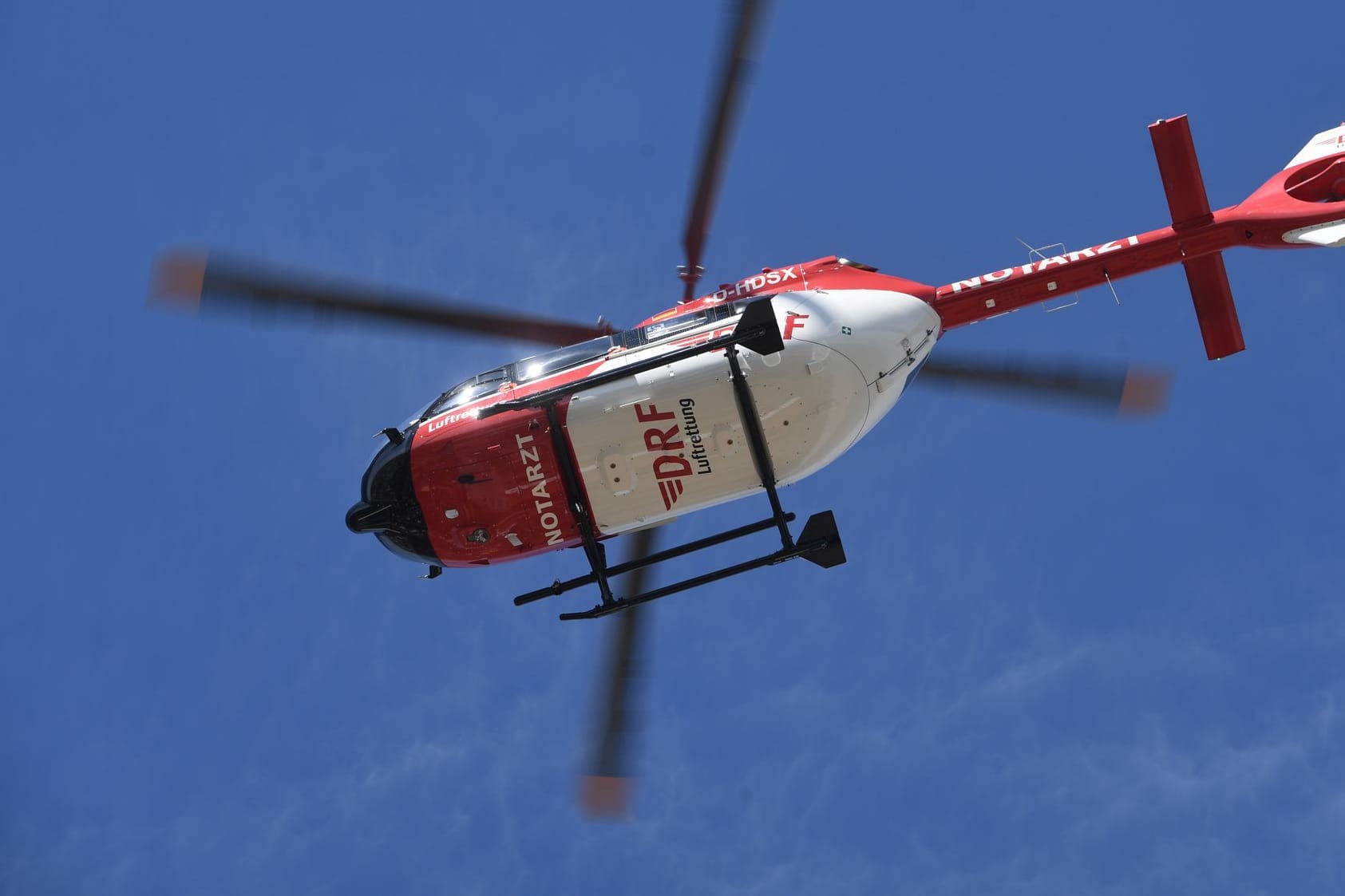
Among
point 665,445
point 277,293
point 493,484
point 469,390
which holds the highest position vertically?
point 277,293

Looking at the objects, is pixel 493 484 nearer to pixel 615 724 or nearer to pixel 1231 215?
pixel 615 724

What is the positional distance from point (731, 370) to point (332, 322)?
454 cm

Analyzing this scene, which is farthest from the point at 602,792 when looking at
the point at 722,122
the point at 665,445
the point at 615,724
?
the point at 722,122

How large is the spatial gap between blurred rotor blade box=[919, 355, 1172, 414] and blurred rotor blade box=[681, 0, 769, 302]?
150 inches

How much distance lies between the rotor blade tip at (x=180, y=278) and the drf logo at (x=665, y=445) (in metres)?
5.03

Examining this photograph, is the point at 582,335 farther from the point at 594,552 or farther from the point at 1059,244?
the point at 1059,244

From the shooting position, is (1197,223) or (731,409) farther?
(1197,223)

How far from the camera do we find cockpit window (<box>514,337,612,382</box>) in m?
16.5

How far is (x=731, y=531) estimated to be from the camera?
16.1m

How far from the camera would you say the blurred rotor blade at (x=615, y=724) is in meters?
17.4

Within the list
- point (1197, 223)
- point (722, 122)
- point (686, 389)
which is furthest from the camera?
point (1197, 223)

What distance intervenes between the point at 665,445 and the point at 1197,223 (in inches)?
290

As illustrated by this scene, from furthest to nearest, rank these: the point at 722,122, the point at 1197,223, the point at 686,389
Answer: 1. the point at 1197,223
2. the point at 686,389
3. the point at 722,122

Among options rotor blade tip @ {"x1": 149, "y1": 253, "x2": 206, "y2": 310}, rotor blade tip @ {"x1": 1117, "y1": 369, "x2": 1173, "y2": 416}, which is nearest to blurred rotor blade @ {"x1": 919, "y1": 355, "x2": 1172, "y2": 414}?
rotor blade tip @ {"x1": 1117, "y1": 369, "x2": 1173, "y2": 416}
